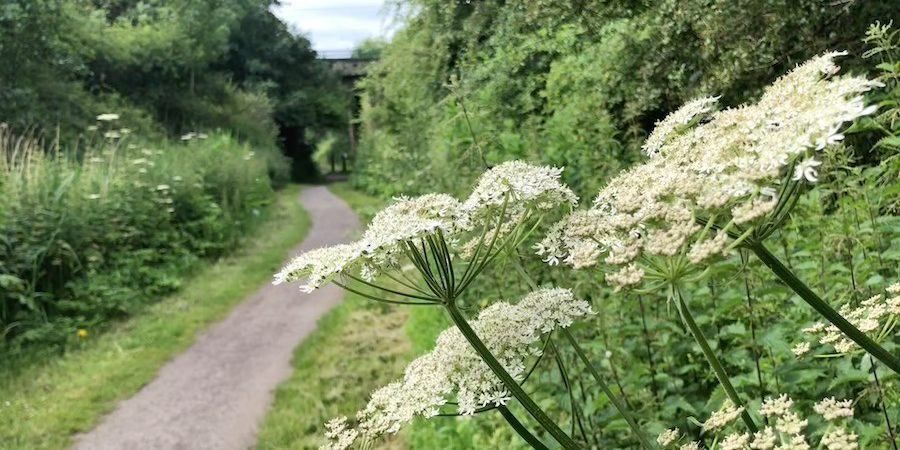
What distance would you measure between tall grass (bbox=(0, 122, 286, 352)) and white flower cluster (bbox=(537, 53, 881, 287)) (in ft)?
24.4

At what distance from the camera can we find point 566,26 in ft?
23.6

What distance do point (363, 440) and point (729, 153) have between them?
112 centimetres

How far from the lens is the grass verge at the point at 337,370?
18.4 feet

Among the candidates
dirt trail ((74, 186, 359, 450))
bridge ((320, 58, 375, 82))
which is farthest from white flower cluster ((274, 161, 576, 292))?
bridge ((320, 58, 375, 82))

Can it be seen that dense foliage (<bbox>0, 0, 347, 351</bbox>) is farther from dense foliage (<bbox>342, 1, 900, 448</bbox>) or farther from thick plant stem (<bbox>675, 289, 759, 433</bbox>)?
thick plant stem (<bbox>675, 289, 759, 433</bbox>)

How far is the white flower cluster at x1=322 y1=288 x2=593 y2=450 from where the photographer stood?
1.74 metres

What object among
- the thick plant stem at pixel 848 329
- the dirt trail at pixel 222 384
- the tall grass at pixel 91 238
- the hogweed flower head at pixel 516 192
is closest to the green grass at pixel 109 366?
the dirt trail at pixel 222 384

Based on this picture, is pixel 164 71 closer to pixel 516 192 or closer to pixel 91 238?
pixel 91 238

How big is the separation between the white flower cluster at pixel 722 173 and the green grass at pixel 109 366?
555 cm

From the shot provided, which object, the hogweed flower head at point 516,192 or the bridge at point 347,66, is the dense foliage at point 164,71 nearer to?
the bridge at point 347,66

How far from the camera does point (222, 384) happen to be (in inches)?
269

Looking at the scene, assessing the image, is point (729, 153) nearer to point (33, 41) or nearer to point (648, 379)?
point (648, 379)

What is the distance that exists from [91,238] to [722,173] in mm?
9294

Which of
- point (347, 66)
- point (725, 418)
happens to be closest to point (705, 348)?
point (725, 418)
